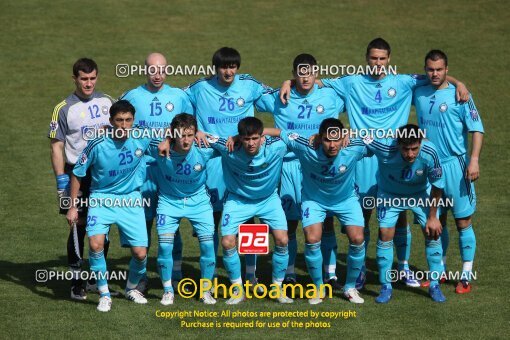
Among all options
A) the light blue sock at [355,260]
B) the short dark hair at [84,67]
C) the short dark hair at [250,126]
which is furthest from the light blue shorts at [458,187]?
the short dark hair at [84,67]

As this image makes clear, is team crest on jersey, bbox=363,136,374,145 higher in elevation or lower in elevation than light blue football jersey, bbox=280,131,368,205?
higher

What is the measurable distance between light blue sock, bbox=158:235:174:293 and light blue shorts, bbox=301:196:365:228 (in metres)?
1.65

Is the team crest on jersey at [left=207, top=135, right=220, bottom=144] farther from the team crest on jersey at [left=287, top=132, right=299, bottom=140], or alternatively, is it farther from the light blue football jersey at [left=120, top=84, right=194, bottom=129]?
the team crest on jersey at [left=287, top=132, right=299, bottom=140]

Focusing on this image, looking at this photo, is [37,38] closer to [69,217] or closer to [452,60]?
[452,60]

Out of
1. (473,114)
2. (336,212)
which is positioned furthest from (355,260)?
(473,114)

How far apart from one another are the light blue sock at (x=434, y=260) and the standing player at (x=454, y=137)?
0.42 m

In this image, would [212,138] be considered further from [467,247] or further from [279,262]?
[467,247]

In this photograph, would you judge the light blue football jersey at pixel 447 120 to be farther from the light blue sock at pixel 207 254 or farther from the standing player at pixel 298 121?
the light blue sock at pixel 207 254

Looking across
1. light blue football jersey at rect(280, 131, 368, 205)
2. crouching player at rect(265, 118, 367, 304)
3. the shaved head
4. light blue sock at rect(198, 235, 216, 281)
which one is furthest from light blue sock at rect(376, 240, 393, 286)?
the shaved head

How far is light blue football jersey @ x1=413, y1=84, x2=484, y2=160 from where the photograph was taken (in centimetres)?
1353

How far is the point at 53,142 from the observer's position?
13.2m

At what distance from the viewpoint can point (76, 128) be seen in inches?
519

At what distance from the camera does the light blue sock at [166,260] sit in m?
12.9

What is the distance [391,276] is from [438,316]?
1.41 meters
